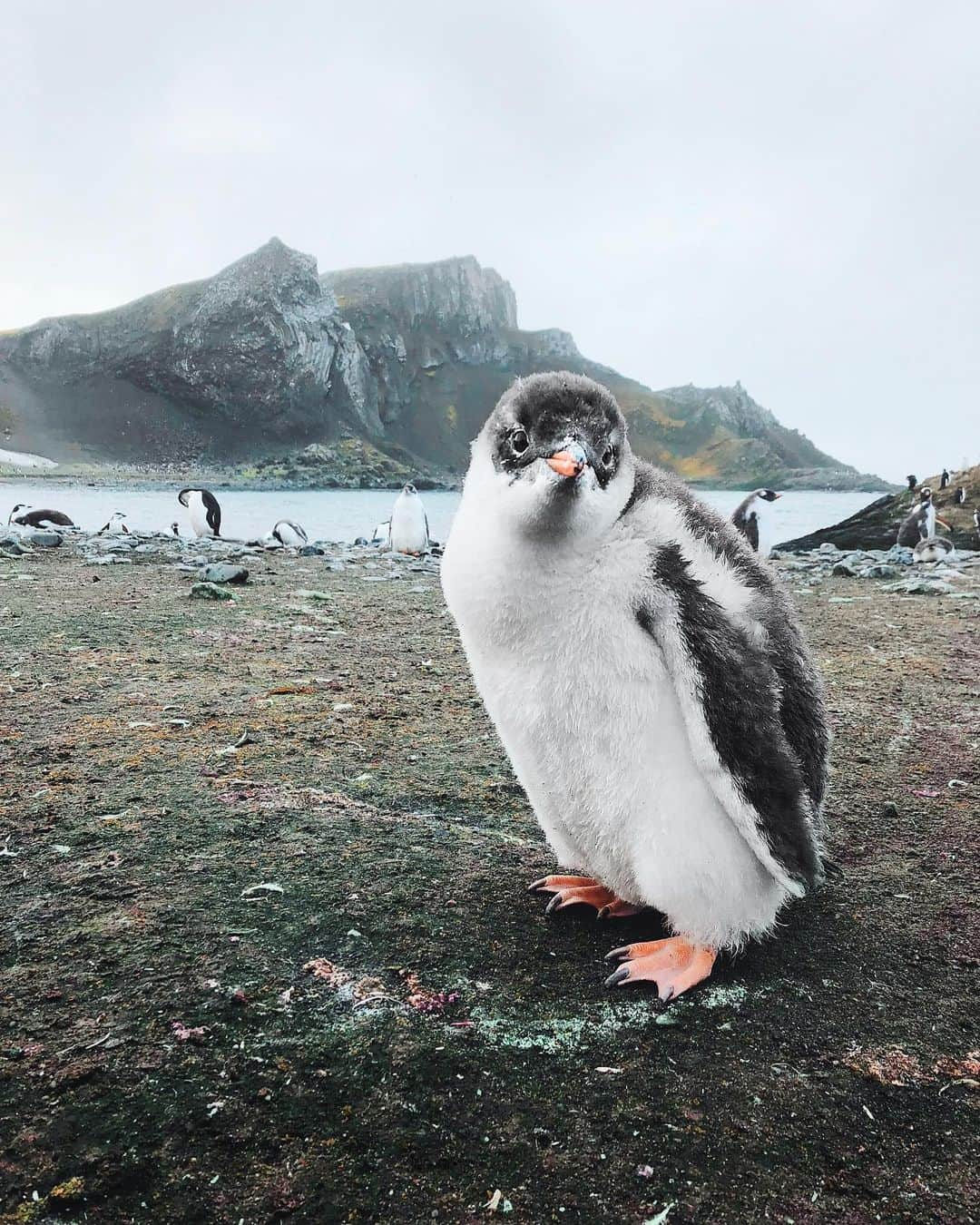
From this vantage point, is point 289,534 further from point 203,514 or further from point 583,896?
point 583,896

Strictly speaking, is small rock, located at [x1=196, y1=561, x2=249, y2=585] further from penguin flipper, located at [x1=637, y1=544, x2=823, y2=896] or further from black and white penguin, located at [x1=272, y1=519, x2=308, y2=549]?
black and white penguin, located at [x1=272, y1=519, x2=308, y2=549]

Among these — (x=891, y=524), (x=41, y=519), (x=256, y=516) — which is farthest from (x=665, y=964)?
(x=256, y=516)

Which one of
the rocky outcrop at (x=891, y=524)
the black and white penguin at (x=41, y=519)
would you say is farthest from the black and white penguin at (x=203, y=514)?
the rocky outcrop at (x=891, y=524)

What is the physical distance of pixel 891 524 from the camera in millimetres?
21688

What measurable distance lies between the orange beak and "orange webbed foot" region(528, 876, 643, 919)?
4.04 feet

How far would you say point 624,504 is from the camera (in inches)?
85.6

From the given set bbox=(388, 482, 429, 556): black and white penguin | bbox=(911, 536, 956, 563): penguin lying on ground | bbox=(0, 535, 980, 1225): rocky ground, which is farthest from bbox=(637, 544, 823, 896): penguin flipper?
bbox=(911, 536, 956, 563): penguin lying on ground

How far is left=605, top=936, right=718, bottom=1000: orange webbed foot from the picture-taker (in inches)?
81.0

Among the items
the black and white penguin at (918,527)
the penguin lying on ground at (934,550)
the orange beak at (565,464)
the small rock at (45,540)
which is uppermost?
the orange beak at (565,464)

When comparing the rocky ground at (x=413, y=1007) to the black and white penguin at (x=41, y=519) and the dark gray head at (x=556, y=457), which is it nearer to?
the dark gray head at (x=556, y=457)

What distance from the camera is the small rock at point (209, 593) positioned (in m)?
7.41

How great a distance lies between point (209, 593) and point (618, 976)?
20.2 ft

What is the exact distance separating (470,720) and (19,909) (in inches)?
94.1

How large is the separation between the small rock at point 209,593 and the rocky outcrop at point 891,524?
15.6 metres
